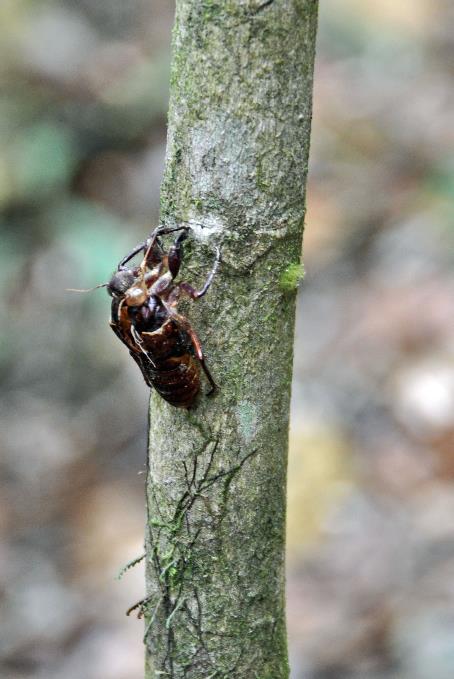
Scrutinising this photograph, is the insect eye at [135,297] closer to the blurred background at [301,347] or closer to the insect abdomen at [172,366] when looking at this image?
the insect abdomen at [172,366]

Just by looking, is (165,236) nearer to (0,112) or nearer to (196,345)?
(196,345)

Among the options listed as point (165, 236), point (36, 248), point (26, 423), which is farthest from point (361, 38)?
point (165, 236)

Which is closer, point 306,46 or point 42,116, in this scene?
point 306,46

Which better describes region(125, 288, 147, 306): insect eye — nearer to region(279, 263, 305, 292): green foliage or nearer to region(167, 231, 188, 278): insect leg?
region(167, 231, 188, 278): insect leg

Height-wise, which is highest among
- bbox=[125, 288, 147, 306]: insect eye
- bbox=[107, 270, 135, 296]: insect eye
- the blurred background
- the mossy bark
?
the blurred background

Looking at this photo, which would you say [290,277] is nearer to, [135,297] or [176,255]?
[176,255]

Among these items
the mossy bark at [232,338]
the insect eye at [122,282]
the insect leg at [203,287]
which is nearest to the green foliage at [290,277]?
the mossy bark at [232,338]

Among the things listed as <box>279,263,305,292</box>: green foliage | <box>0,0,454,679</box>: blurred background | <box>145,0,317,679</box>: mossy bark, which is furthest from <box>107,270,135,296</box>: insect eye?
<box>0,0,454,679</box>: blurred background
